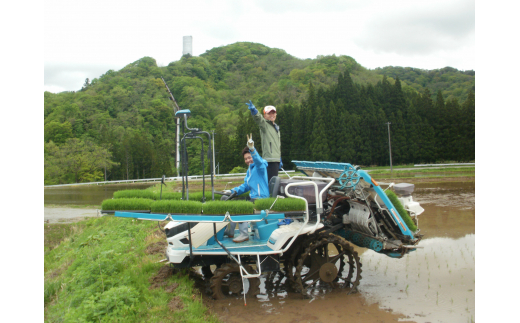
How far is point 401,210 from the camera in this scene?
17.8ft

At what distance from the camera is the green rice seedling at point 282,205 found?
16.4ft

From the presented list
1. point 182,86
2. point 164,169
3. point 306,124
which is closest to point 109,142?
point 164,169

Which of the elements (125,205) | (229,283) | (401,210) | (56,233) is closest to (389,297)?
(401,210)

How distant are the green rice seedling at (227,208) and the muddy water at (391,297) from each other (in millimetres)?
1461

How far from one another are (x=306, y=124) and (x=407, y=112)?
12601 millimetres

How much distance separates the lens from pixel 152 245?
8422 mm

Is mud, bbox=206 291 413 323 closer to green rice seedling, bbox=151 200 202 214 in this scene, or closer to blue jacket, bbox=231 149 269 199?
green rice seedling, bbox=151 200 202 214

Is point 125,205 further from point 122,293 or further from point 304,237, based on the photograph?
point 304,237

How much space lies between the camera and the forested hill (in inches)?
1631

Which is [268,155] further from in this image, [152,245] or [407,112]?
[407,112]

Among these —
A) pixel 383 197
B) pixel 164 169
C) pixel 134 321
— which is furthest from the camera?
pixel 164 169

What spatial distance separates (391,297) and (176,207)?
3648 mm

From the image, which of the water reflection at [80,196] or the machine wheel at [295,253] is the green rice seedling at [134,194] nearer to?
the machine wheel at [295,253]

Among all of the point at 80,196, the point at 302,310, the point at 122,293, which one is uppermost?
the point at 122,293
